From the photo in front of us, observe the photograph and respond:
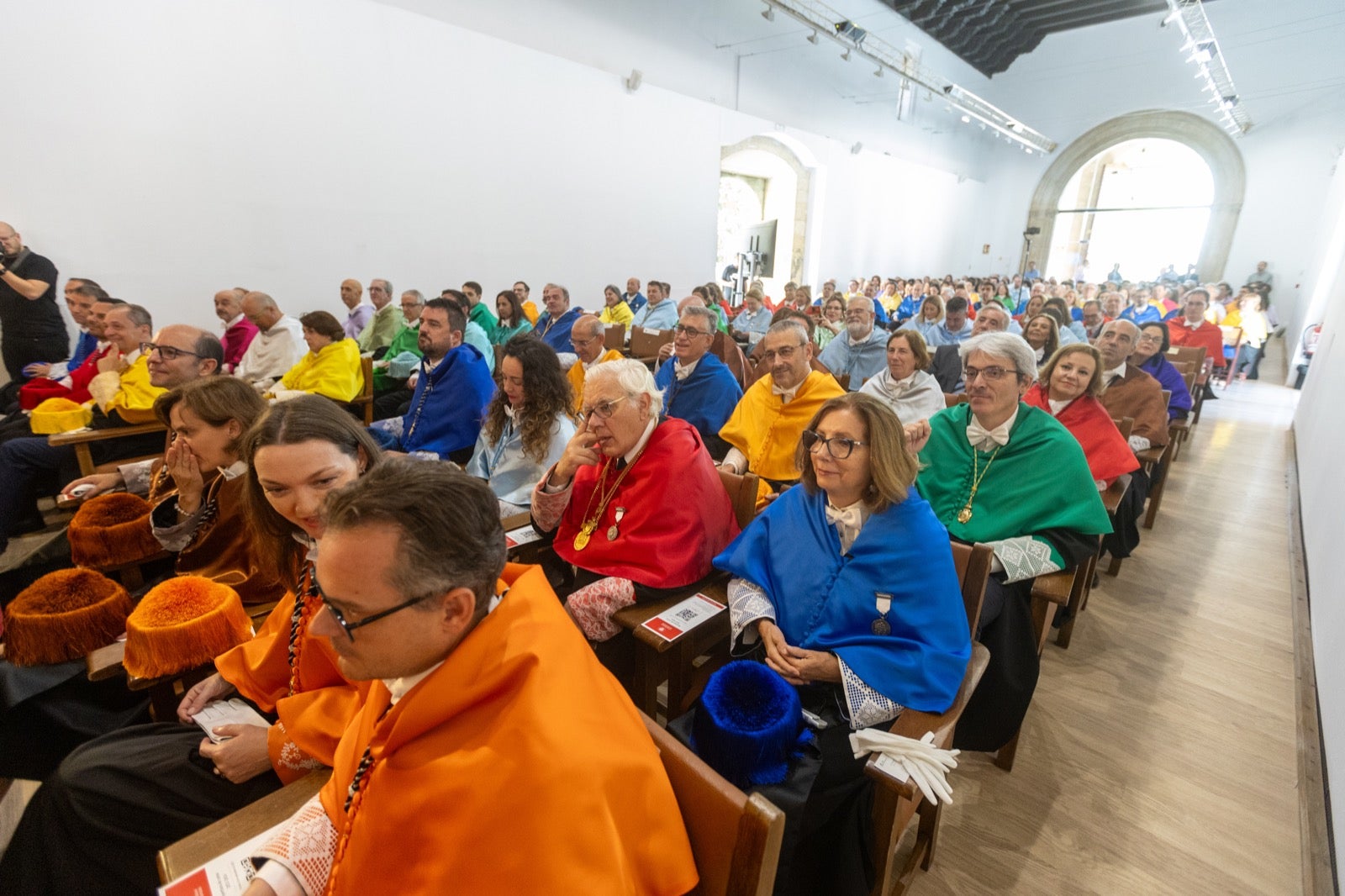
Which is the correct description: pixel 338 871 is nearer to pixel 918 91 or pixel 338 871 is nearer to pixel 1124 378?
pixel 1124 378

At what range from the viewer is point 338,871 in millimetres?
1012

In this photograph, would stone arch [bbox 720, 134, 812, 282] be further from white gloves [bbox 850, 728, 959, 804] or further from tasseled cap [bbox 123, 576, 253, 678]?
white gloves [bbox 850, 728, 959, 804]

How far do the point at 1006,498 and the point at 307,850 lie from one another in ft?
8.08

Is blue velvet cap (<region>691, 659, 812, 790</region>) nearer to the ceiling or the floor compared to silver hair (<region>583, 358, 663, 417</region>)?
nearer to the floor

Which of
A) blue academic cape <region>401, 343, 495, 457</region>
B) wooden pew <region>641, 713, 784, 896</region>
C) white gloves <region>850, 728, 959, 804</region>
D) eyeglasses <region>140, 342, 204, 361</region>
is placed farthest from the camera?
blue academic cape <region>401, 343, 495, 457</region>

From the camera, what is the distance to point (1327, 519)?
3.24 m

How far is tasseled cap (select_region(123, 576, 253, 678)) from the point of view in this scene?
1.54 m

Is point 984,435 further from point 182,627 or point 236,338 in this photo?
point 236,338

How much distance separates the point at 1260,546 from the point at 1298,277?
15497mm

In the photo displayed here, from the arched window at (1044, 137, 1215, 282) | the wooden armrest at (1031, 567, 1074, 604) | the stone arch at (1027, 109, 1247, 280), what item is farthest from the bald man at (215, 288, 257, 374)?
the arched window at (1044, 137, 1215, 282)

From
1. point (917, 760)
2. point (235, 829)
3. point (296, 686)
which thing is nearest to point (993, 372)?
point (917, 760)

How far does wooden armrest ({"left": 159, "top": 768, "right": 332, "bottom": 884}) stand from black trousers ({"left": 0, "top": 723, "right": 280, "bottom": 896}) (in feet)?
0.94

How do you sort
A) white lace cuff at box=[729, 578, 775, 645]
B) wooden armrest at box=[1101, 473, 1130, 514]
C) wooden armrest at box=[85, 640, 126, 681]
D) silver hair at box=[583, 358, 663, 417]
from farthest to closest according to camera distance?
1. wooden armrest at box=[1101, 473, 1130, 514]
2. silver hair at box=[583, 358, 663, 417]
3. white lace cuff at box=[729, 578, 775, 645]
4. wooden armrest at box=[85, 640, 126, 681]

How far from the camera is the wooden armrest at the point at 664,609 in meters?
1.76
